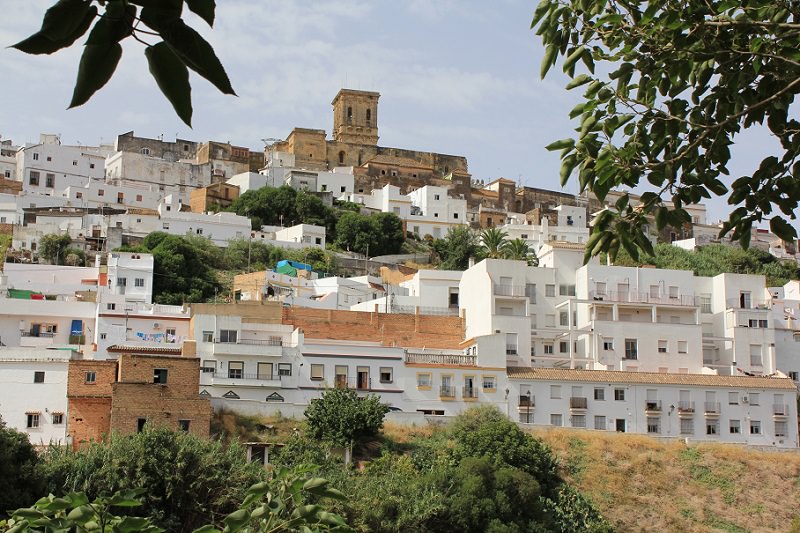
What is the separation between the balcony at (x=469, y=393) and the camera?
123 feet

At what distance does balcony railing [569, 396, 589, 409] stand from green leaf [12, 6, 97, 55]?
36645mm

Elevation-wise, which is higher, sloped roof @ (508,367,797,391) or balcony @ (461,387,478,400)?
sloped roof @ (508,367,797,391)

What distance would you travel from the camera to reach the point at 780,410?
131ft

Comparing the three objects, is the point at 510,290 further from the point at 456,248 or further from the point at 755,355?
the point at 456,248

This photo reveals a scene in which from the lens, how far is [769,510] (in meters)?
32.9

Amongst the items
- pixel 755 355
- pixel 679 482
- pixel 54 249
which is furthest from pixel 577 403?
pixel 54 249

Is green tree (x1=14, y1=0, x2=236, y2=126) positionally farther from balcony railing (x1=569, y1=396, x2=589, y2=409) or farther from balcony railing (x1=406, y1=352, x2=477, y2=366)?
balcony railing (x1=569, y1=396, x2=589, y2=409)

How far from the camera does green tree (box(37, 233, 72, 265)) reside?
54.5m

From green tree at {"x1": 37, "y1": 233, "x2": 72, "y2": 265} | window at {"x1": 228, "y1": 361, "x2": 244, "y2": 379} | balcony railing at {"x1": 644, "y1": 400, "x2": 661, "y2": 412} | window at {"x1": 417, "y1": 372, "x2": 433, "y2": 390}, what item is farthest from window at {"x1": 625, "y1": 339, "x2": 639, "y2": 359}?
green tree at {"x1": 37, "y1": 233, "x2": 72, "y2": 265}

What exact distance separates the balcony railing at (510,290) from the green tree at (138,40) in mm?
39476

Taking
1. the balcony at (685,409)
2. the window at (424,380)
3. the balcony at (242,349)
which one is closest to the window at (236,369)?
the balcony at (242,349)

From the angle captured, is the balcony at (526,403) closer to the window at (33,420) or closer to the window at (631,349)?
the window at (631,349)

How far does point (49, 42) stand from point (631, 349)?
41.0 metres

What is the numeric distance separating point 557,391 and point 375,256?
29.7 metres
